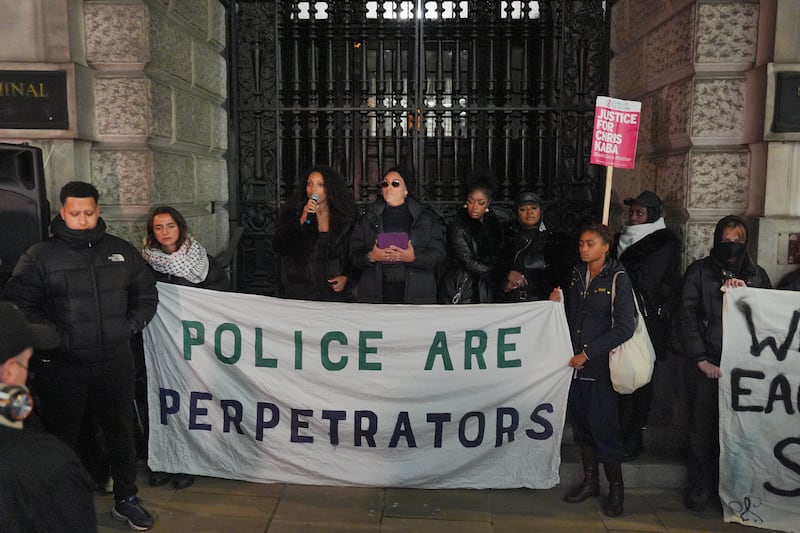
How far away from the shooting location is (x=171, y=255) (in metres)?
4.81

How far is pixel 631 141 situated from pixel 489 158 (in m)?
2.04

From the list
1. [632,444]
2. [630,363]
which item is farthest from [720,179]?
[632,444]

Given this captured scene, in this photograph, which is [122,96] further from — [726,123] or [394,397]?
[726,123]

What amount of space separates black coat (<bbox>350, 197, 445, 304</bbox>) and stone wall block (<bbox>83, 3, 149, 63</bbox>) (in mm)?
2226

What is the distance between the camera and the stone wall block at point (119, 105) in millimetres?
5426

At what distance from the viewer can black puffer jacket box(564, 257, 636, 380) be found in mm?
4383

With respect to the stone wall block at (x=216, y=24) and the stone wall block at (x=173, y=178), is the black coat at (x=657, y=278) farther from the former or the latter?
the stone wall block at (x=216, y=24)

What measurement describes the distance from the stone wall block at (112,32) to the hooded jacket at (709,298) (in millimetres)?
4408

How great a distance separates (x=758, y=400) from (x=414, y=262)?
246 cm

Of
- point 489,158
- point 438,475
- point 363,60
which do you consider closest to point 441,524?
point 438,475

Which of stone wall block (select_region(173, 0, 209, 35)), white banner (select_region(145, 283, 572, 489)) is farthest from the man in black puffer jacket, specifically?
stone wall block (select_region(173, 0, 209, 35))

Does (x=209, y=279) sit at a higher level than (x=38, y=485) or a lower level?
higher

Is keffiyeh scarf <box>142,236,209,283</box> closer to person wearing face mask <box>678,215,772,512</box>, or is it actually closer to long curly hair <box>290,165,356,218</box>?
long curly hair <box>290,165,356,218</box>

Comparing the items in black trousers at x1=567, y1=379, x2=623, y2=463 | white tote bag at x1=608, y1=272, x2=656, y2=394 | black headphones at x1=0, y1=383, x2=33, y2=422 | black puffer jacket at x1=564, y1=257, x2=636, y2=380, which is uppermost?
black headphones at x1=0, y1=383, x2=33, y2=422
